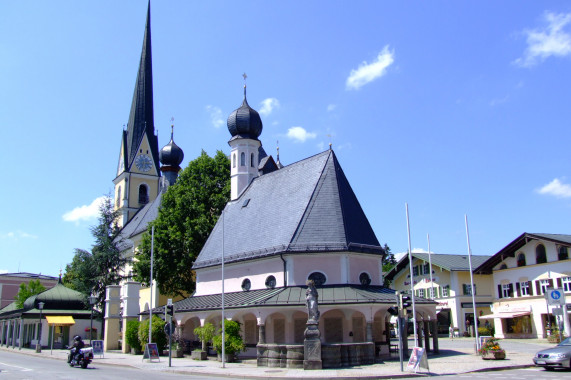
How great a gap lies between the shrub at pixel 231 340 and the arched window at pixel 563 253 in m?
26.4

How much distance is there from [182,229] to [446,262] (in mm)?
26666

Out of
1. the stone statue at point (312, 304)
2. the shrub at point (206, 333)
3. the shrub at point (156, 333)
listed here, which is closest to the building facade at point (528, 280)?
the stone statue at point (312, 304)

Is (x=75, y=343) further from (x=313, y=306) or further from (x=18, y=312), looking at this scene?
(x=18, y=312)

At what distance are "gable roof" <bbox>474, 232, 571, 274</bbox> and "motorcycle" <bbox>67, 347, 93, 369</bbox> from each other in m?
33.4

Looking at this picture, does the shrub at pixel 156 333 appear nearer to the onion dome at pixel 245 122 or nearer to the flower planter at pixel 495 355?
the onion dome at pixel 245 122

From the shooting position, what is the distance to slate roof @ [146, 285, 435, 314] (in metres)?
26.1

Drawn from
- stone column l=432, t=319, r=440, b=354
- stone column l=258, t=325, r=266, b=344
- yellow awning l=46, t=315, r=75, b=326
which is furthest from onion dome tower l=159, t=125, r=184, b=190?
stone column l=432, t=319, r=440, b=354

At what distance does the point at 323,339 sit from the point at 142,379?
12251 millimetres

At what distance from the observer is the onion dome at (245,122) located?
138 ft

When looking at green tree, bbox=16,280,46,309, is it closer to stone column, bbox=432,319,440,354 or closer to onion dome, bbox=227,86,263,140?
onion dome, bbox=227,86,263,140

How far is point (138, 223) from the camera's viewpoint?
224ft

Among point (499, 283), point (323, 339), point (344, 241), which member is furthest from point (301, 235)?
point (499, 283)

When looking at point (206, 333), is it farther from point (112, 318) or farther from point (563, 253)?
point (563, 253)

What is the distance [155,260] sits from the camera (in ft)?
133
